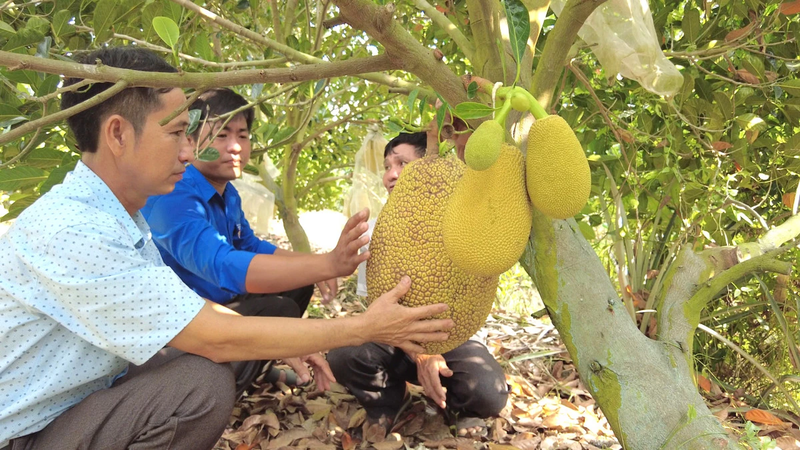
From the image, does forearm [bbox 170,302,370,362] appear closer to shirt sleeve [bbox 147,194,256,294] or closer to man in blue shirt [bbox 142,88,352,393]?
man in blue shirt [bbox 142,88,352,393]

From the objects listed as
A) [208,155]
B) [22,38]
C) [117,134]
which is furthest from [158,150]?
[22,38]

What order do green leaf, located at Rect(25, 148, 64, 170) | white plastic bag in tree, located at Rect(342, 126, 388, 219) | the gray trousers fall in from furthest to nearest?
white plastic bag in tree, located at Rect(342, 126, 388, 219)
green leaf, located at Rect(25, 148, 64, 170)
the gray trousers

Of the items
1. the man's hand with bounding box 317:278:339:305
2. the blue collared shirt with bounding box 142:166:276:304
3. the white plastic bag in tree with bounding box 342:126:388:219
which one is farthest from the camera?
the white plastic bag in tree with bounding box 342:126:388:219

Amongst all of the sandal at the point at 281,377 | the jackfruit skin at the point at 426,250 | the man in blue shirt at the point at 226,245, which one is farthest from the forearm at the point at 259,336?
the sandal at the point at 281,377

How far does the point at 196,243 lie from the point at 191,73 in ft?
2.88

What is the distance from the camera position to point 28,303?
1253 millimetres

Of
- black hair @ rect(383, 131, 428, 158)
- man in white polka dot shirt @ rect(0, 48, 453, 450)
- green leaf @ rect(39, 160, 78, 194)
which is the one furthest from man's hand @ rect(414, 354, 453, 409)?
green leaf @ rect(39, 160, 78, 194)

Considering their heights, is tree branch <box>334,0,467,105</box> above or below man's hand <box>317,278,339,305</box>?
above

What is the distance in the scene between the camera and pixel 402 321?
1.27 m

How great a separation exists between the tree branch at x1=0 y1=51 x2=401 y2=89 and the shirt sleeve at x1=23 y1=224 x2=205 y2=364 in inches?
15.0

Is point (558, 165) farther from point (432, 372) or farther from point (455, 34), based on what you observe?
point (432, 372)

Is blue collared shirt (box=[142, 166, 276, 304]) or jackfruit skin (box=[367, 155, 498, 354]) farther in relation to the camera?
blue collared shirt (box=[142, 166, 276, 304])

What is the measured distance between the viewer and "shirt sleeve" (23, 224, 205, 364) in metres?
1.19

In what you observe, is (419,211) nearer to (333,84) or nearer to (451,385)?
(451,385)
